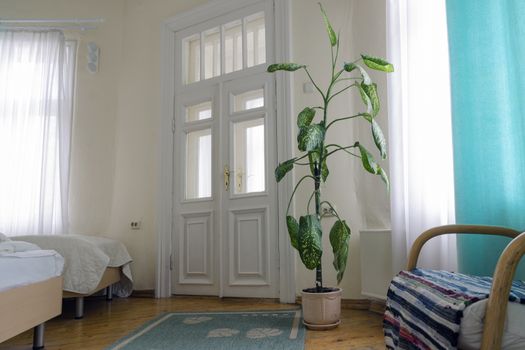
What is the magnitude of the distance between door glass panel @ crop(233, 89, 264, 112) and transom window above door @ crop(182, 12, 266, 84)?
9.2 inches

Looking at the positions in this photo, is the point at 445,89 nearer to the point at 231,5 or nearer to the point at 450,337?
the point at 450,337

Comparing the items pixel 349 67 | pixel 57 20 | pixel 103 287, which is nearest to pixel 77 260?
pixel 103 287

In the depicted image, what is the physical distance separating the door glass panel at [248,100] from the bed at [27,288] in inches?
A: 74.4

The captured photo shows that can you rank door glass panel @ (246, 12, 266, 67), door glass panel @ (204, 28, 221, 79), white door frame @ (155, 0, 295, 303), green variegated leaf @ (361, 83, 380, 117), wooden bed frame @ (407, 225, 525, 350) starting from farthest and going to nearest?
door glass panel @ (204, 28, 221, 79)
door glass panel @ (246, 12, 266, 67)
white door frame @ (155, 0, 295, 303)
green variegated leaf @ (361, 83, 380, 117)
wooden bed frame @ (407, 225, 525, 350)

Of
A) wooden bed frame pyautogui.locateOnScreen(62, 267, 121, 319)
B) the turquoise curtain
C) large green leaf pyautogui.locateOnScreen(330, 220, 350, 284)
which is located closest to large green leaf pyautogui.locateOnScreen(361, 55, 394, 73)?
the turquoise curtain

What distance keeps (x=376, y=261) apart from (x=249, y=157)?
137cm

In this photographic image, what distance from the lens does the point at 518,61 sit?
4.81 ft

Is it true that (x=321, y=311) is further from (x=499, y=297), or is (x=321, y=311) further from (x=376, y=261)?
(x=499, y=297)

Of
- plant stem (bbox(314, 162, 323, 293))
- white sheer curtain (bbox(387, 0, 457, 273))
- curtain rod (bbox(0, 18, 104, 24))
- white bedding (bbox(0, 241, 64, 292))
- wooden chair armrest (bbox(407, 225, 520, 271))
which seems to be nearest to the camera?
wooden chair armrest (bbox(407, 225, 520, 271))

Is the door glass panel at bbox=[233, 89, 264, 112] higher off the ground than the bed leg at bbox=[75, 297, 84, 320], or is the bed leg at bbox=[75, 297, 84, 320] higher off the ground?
the door glass panel at bbox=[233, 89, 264, 112]

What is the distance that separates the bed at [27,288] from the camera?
5.09 feet

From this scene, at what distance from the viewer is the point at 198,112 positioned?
12.0ft

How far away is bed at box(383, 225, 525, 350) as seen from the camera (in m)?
0.84

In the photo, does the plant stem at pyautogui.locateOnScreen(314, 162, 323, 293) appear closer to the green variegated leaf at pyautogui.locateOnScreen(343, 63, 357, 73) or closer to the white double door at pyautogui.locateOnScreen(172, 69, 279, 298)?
the green variegated leaf at pyautogui.locateOnScreen(343, 63, 357, 73)
